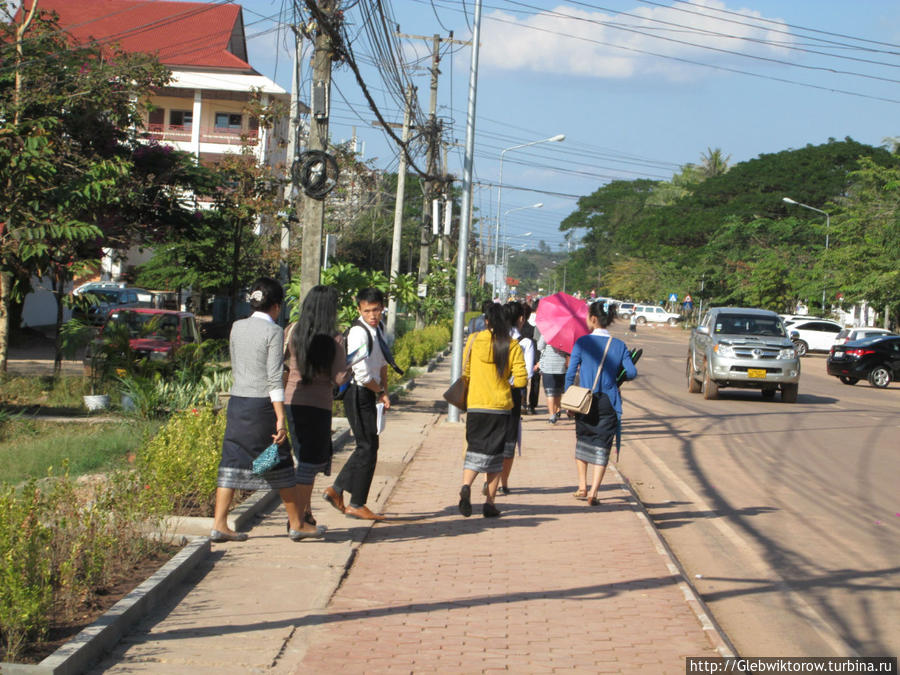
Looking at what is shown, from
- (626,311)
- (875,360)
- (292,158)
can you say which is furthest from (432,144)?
(626,311)

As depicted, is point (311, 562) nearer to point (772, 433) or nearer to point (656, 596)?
point (656, 596)

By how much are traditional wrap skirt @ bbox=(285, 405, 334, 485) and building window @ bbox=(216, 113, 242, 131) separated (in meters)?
44.3

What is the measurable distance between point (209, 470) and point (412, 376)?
15.1 metres

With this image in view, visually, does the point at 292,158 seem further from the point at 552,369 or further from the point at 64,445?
the point at 64,445

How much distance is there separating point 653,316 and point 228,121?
43138 millimetres

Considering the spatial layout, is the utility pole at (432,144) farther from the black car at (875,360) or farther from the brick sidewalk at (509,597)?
the brick sidewalk at (509,597)

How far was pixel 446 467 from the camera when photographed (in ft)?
35.7

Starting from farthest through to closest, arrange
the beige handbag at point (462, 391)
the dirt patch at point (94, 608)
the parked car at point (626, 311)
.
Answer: the parked car at point (626, 311) → the beige handbag at point (462, 391) → the dirt patch at point (94, 608)

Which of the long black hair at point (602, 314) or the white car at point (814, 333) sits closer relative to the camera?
the long black hair at point (602, 314)

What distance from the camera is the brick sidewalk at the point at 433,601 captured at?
478 centimetres

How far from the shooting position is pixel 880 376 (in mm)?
28500

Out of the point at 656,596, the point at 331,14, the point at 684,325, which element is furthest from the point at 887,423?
the point at 684,325

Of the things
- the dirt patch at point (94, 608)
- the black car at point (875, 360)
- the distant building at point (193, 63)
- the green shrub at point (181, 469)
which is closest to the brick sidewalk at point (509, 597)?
the dirt patch at point (94, 608)

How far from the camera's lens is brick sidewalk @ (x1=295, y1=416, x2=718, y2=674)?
486cm
